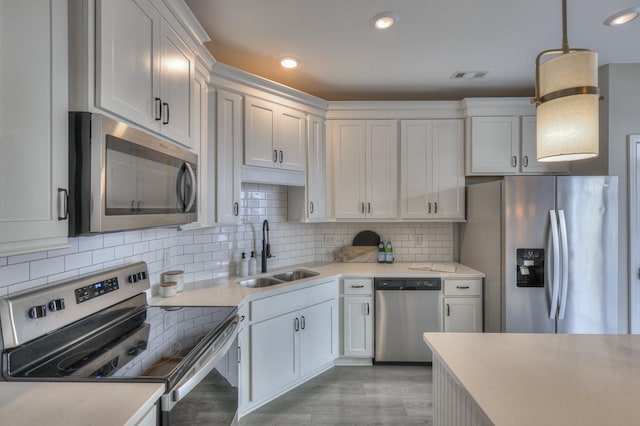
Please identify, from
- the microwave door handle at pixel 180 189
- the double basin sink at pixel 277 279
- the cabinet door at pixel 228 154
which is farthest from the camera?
the double basin sink at pixel 277 279

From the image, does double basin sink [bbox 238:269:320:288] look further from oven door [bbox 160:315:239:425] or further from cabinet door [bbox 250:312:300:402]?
oven door [bbox 160:315:239:425]

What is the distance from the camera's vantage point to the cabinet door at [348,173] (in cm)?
332

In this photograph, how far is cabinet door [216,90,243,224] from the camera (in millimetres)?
2422

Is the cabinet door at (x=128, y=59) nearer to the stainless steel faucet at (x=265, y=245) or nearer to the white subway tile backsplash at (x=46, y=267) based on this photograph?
the white subway tile backsplash at (x=46, y=267)

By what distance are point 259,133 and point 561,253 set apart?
2.65 meters

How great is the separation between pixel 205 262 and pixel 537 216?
2747 mm

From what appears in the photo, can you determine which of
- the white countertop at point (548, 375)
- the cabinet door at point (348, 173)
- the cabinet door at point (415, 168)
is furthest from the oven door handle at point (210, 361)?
the cabinet door at point (415, 168)

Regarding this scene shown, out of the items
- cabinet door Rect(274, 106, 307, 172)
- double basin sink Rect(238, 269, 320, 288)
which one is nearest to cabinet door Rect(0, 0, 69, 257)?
double basin sink Rect(238, 269, 320, 288)

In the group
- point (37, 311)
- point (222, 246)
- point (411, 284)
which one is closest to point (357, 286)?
point (411, 284)

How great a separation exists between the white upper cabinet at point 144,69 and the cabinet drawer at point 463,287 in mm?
2513

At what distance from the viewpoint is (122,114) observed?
4.12 feet

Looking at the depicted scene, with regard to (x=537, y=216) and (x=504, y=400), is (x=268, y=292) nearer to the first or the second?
(x=504, y=400)

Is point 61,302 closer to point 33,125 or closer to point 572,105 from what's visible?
point 33,125

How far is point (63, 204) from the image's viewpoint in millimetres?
1027
